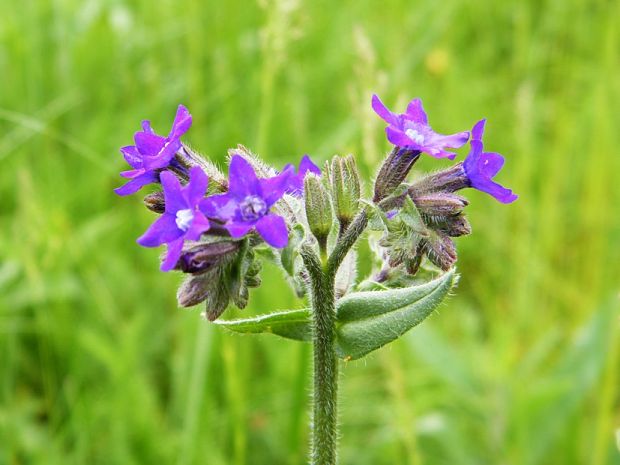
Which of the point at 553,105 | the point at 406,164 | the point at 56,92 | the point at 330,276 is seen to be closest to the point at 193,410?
the point at 330,276

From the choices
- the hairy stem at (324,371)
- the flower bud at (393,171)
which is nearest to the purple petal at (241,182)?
the hairy stem at (324,371)

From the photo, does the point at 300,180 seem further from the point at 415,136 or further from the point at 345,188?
the point at 415,136

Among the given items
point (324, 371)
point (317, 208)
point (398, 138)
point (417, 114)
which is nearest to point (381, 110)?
point (398, 138)

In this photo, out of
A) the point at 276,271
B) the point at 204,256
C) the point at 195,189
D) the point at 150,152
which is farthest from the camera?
the point at 276,271

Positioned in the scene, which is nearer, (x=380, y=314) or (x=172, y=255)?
(x=172, y=255)

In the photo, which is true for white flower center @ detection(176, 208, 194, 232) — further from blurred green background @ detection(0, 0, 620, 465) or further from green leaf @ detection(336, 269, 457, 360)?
blurred green background @ detection(0, 0, 620, 465)

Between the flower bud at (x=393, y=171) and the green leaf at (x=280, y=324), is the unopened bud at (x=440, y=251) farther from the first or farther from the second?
the green leaf at (x=280, y=324)

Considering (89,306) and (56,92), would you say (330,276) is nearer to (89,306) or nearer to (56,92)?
(89,306)
